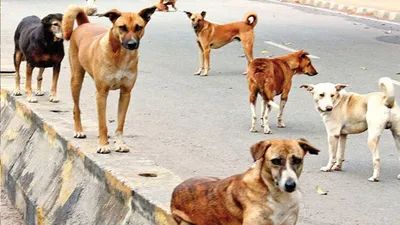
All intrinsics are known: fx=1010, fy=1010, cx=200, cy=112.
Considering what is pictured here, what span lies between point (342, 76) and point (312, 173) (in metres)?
6.15

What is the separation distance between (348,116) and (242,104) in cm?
375

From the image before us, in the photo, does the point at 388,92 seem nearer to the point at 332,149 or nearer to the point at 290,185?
the point at 332,149

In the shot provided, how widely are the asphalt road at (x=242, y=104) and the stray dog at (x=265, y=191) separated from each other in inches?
60.1

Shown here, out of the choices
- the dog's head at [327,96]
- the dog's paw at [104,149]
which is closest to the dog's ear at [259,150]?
the dog's paw at [104,149]

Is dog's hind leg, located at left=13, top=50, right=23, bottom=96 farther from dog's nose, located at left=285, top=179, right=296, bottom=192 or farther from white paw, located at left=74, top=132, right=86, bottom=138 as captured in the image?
dog's nose, located at left=285, top=179, right=296, bottom=192

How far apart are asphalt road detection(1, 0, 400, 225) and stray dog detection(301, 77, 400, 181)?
0.20 meters

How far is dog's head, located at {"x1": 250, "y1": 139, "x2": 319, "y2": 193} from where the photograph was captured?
16.8 ft

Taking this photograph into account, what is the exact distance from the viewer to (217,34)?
50.3 feet

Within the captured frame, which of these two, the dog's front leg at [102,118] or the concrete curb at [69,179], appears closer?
the concrete curb at [69,179]

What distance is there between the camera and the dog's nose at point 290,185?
501 centimetres

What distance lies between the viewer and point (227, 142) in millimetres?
9953

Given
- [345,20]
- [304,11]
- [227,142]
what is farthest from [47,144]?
[304,11]

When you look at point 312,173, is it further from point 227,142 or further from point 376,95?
point 227,142

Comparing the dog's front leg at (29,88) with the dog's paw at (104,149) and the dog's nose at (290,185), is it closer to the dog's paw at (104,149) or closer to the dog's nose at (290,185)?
the dog's paw at (104,149)
